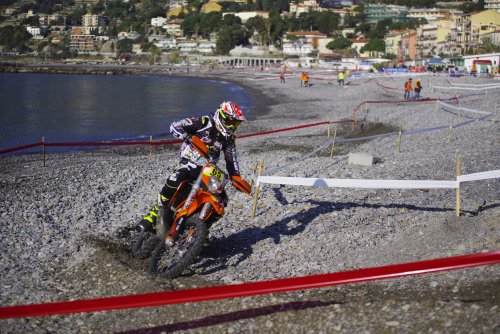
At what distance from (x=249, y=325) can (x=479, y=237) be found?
390 cm

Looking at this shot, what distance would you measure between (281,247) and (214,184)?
6.05 feet

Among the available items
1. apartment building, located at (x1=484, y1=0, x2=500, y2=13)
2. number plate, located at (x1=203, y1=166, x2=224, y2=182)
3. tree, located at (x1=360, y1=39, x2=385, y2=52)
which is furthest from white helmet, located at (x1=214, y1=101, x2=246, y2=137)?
apartment building, located at (x1=484, y1=0, x2=500, y2=13)

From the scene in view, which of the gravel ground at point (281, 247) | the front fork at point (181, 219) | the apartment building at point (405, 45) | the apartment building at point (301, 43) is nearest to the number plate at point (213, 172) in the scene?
the front fork at point (181, 219)

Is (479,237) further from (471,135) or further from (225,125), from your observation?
(471,135)

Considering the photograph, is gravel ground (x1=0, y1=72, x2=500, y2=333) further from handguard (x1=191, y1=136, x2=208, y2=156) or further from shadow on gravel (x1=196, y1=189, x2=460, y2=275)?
handguard (x1=191, y1=136, x2=208, y2=156)

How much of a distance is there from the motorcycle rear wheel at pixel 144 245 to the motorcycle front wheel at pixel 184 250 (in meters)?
0.33

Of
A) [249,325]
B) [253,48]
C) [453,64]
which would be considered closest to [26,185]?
[249,325]

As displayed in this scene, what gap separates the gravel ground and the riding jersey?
54.9 inches

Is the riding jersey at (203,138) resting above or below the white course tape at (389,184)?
above

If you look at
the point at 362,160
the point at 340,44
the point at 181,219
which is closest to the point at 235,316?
the point at 181,219

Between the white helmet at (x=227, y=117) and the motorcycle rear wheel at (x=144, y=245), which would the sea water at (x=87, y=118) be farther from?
the white helmet at (x=227, y=117)

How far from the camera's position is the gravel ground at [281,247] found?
5.95 metres

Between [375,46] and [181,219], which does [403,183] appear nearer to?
[181,219]

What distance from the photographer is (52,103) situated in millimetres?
54469
